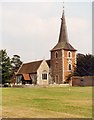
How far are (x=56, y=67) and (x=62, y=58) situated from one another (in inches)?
113

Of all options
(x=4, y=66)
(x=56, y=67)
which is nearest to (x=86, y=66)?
(x=56, y=67)

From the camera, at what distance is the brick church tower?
76688mm

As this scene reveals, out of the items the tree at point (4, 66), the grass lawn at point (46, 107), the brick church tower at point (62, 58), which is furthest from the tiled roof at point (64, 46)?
the grass lawn at point (46, 107)

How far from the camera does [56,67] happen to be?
78.6 metres

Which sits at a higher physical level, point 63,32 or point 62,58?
point 63,32

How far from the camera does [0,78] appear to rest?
6162 centimetres

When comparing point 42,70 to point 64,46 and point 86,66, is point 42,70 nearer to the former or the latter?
point 64,46

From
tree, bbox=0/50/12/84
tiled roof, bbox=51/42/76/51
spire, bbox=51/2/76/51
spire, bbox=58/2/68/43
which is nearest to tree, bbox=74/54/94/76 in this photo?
tiled roof, bbox=51/42/76/51

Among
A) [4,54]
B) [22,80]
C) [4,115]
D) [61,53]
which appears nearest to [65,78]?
[61,53]

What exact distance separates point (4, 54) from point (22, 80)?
58.9 ft

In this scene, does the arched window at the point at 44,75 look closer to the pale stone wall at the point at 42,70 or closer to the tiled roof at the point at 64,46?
the pale stone wall at the point at 42,70

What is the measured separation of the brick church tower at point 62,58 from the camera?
7669cm

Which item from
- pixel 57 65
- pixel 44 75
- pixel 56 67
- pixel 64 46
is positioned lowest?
pixel 44 75

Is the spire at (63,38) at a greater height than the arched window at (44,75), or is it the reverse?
the spire at (63,38)
